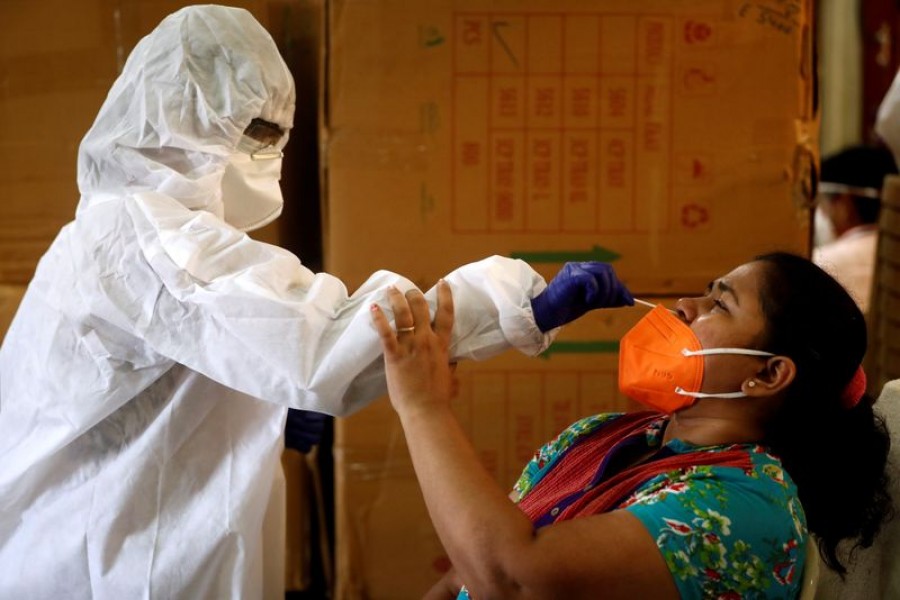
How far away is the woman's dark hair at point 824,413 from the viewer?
4.07 ft

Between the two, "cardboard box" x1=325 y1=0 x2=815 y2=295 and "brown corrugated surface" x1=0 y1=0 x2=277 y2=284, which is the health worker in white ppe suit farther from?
"brown corrugated surface" x1=0 y1=0 x2=277 y2=284

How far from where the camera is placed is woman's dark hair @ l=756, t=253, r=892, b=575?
1240 mm

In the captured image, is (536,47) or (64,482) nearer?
(64,482)

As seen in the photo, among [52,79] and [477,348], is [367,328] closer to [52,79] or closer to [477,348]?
[477,348]

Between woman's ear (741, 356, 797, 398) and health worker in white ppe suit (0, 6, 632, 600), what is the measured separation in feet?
0.63

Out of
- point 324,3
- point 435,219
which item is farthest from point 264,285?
point 324,3

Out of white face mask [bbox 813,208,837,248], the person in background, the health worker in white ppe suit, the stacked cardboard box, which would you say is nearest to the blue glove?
the health worker in white ppe suit

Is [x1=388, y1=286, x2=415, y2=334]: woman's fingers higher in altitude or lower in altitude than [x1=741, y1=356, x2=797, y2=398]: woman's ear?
higher

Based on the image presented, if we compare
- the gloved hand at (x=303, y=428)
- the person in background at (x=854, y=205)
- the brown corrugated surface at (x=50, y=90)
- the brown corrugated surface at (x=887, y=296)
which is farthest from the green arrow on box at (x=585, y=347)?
the person in background at (x=854, y=205)

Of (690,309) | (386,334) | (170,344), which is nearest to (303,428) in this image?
(170,344)

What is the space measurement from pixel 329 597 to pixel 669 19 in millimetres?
1295

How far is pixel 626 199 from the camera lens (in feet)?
6.10

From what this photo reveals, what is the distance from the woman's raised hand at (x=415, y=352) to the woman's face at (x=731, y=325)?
1.04 ft

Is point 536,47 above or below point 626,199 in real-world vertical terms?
above
